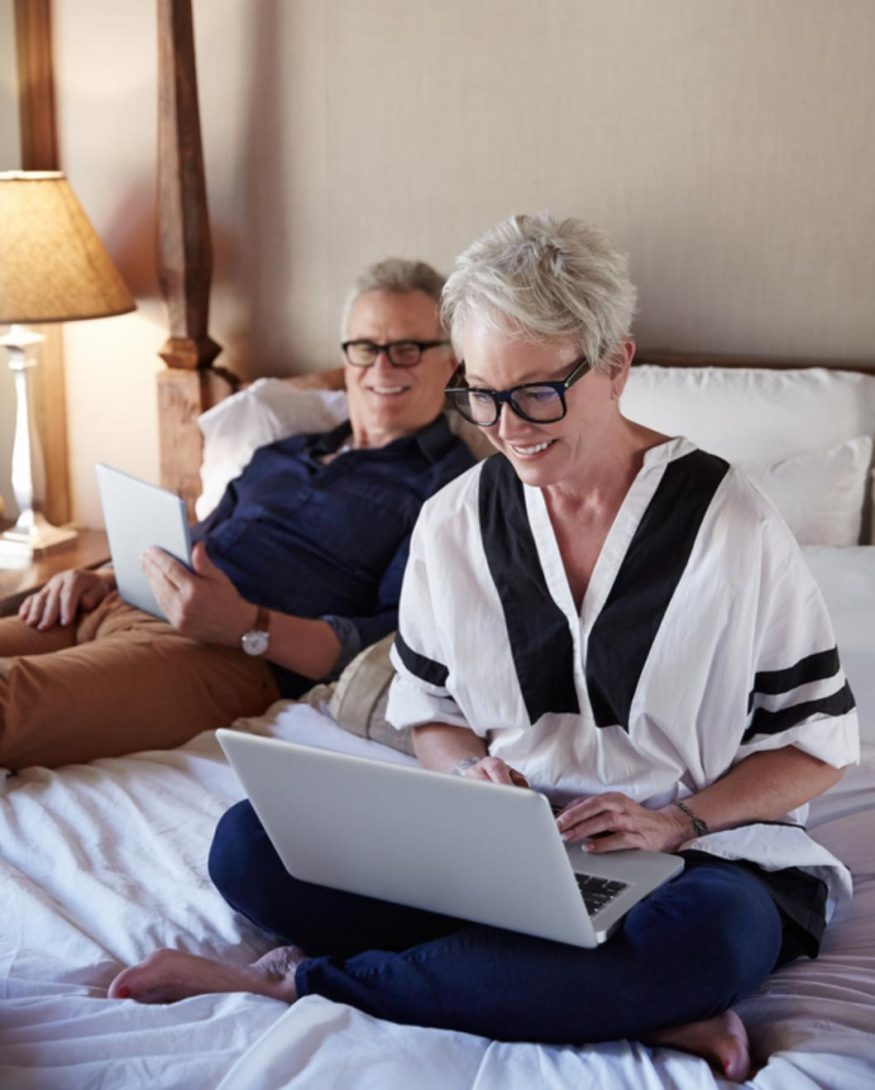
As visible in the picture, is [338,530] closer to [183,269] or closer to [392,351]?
[392,351]

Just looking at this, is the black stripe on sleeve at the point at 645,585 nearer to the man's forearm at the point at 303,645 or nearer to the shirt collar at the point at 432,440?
the man's forearm at the point at 303,645

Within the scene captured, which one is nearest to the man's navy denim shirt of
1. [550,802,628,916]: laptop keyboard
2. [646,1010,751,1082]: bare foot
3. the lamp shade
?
the lamp shade

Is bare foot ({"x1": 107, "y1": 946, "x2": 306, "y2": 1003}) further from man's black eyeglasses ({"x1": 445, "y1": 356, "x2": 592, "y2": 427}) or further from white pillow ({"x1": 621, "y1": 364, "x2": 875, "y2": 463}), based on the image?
white pillow ({"x1": 621, "y1": 364, "x2": 875, "y2": 463})

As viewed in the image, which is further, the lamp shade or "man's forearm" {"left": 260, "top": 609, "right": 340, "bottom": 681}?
the lamp shade

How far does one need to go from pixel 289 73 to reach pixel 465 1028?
203 cm

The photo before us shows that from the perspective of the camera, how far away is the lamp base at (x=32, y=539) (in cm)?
284

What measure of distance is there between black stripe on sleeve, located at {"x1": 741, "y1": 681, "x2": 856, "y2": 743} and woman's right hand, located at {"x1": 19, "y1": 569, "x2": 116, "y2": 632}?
1.25m

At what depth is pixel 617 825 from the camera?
149 centimetres

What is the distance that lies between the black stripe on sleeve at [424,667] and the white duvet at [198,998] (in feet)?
1.15

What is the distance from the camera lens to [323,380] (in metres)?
2.82

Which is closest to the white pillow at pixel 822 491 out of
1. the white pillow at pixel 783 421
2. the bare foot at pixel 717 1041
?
the white pillow at pixel 783 421

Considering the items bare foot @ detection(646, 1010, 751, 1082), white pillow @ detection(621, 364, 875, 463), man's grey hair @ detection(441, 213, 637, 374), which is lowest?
bare foot @ detection(646, 1010, 751, 1082)

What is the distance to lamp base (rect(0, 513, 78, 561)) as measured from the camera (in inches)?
112

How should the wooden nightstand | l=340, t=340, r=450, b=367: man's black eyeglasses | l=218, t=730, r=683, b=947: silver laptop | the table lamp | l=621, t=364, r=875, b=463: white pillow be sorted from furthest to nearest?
the table lamp
the wooden nightstand
l=340, t=340, r=450, b=367: man's black eyeglasses
l=621, t=364, r=875, b=463: white pillow
l=218, t=730, r=683, b=947: silver laptop
